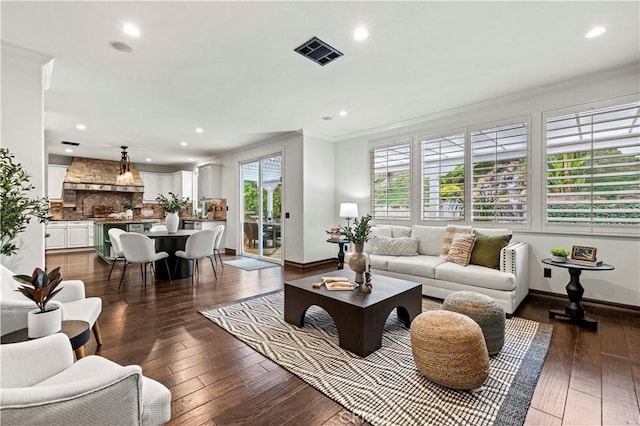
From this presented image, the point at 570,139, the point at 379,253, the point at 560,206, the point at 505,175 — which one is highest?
the point at 570,139

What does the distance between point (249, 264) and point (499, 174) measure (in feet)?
15.5

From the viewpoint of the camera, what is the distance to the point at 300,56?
9.69 ft

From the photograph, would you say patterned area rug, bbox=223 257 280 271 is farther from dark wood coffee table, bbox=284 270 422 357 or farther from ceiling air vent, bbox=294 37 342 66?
ceiling air vent, bbox=294 37 342 66

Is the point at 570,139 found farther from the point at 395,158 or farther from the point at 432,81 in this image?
the point at 395,158

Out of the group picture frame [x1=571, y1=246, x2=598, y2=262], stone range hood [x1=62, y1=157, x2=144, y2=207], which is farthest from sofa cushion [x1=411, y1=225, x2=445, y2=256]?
stone range hood [x1=62, y1=157, x2=144, y2=207]

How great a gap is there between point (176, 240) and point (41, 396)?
463cm

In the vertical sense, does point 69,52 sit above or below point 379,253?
above

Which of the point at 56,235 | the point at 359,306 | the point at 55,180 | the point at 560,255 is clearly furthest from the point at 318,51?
the point at 55,180

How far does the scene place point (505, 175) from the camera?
4055 mm

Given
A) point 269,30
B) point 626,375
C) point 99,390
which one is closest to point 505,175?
point 626,375

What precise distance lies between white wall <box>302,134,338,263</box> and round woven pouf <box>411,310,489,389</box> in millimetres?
3880

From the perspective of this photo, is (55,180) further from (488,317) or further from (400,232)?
(488,317)

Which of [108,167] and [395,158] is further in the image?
[108,167]

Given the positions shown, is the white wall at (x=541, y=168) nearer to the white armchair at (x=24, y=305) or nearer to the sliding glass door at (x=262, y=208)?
the sliding glass door at (x=262, y=208)
